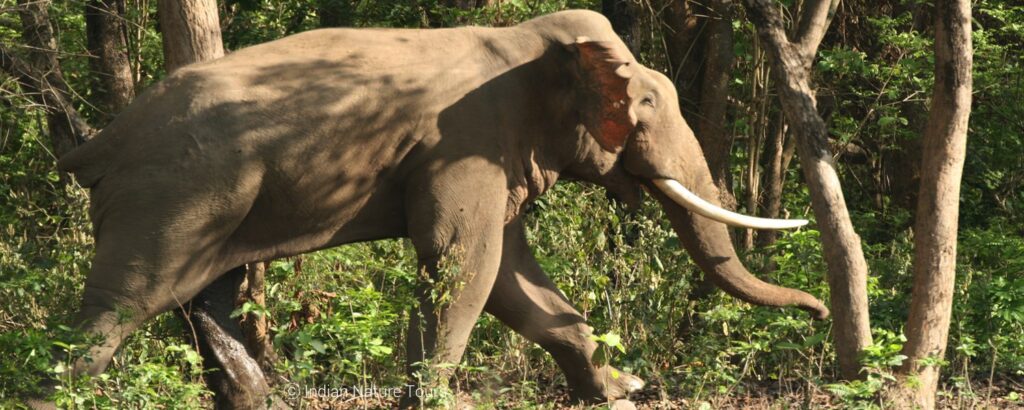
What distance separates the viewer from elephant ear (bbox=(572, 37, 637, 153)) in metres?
7.65

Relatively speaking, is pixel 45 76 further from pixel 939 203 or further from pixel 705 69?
pixel 939 203

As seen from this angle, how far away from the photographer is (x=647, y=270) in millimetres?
8922

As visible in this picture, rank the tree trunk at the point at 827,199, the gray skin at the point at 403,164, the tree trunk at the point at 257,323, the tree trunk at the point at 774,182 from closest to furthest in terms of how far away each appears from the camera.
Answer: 1. the gray skin at the point at 403,164
2. the tree trunk at the point at 827,199
3. the tree trunk at the point at 257,323
4. the tree trunk at the point at 774,182

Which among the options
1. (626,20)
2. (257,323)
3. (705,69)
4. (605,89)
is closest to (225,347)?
(257,323)

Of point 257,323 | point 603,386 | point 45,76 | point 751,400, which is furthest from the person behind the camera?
point 45,76

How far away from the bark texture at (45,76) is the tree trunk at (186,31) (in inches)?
47.6

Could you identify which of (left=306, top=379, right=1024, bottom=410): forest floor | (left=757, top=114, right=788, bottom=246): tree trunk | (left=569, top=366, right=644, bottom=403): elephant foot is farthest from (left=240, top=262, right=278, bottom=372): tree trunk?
(left=757, top=114, right=788, bottom=246): tree trunk

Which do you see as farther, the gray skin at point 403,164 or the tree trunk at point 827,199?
the tree trunk at point 827,199

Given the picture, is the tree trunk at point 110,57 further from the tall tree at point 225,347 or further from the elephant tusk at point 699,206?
the elephant tusk at point 699,206

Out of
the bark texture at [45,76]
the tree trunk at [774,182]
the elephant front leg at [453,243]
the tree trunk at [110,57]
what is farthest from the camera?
the tree trunk at [110,57]

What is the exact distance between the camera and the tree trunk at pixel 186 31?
26.8 feet

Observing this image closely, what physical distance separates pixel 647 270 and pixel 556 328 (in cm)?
93

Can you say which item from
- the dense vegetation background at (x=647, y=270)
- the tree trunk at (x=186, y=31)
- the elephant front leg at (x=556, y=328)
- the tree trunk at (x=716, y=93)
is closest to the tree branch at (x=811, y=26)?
the dense vegetation background at (x=647, y=270)

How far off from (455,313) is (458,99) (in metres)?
1.10
